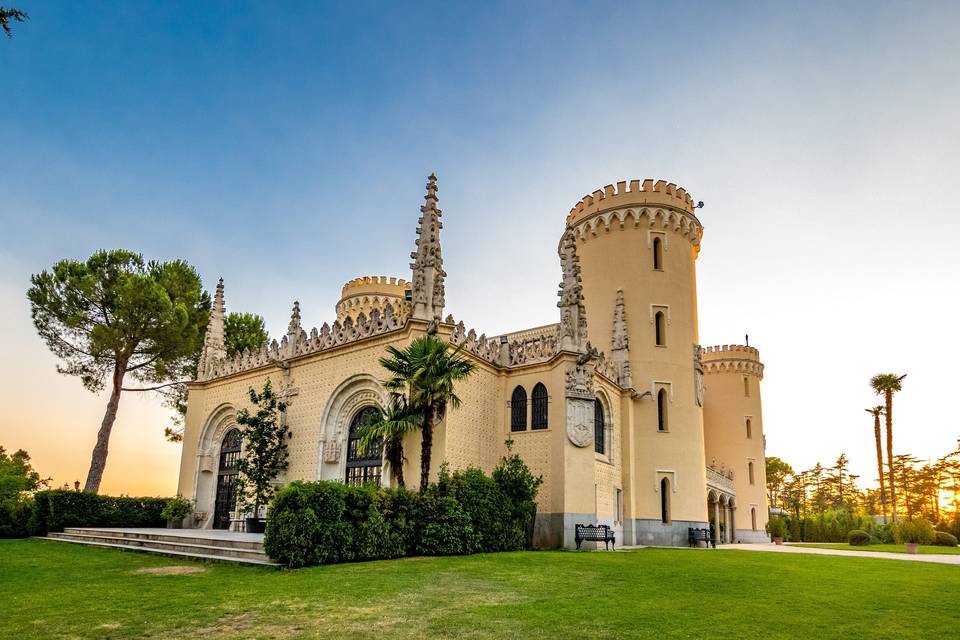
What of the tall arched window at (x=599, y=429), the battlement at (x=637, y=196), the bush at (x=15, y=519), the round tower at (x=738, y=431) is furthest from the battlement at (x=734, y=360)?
the bush at (x=15, y=519)

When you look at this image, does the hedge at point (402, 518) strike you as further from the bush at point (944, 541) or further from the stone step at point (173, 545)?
the bush at point (944, 541)

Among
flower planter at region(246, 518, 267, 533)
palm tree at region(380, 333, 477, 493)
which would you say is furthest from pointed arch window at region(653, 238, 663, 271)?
flower planter at region(246, 518, 267, 533)

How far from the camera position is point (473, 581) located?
1162 cm

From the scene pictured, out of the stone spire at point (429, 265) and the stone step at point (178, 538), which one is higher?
the stone spire at point (429, 265)

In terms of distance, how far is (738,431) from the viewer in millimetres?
39594

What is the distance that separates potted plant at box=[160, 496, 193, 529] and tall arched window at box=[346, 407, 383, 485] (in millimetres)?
8884

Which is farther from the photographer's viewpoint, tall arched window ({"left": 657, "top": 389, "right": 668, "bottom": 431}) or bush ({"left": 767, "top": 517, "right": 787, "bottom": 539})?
bush ({"left": 767, "top": 517, "right": 787, "bottom": 539})

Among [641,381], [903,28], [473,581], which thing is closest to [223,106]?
[473,581]

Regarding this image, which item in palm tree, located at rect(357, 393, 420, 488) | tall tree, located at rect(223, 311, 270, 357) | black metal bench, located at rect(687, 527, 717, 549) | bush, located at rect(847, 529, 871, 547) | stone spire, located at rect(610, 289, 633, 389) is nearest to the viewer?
palm tree, located at rect(357, 393, 420, 488)

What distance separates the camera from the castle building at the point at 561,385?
20953 millimetres

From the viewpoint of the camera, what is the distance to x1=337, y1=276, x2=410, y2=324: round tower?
3434 cm

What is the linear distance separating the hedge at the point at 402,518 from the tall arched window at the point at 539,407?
5.83ft

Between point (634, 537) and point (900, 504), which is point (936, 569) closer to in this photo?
A: point (634, 537)

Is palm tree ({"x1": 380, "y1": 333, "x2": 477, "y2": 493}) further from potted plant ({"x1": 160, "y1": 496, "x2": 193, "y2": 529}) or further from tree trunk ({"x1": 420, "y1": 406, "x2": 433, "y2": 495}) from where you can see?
potted plant ({"x1": 160, "y1": 496, "x2": 193, "y2": 529})
